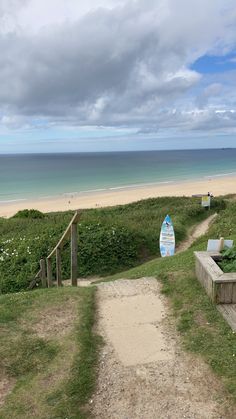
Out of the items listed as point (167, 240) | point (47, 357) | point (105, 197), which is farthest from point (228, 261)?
point (105, 197)

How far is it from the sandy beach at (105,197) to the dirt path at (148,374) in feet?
88.9

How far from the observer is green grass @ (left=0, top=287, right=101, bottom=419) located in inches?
157

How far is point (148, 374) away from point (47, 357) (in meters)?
1.33

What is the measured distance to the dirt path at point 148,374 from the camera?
12.7 feet

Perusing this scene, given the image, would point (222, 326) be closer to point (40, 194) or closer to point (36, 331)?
point (36, 331)

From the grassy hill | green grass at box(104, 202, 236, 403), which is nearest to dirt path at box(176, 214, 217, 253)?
the grassy hill

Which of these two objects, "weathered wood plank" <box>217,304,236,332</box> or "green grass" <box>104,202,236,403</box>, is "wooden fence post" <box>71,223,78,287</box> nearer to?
"green grass" <box>104,202,236,403</box>

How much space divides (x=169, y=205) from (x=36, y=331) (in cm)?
1840

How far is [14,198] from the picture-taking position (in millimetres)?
42469

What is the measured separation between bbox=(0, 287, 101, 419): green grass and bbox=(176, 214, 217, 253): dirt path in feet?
28.7

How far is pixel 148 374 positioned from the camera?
14.6ft

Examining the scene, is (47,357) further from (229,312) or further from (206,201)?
(206,201)

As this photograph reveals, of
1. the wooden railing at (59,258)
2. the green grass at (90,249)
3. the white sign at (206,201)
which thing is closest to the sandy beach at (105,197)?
the white sign at (206,201)

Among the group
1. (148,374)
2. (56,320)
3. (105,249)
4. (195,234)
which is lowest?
(195,234)
